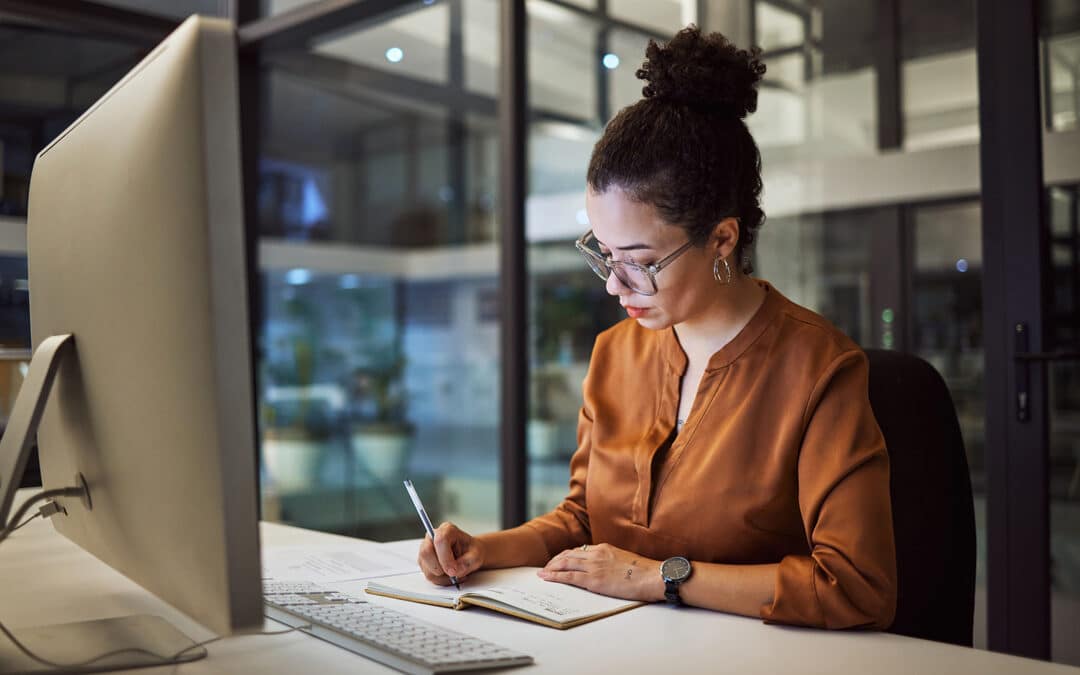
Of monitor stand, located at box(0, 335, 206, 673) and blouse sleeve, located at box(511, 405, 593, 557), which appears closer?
monitor stand, located at box(0, 335, 206, 673)

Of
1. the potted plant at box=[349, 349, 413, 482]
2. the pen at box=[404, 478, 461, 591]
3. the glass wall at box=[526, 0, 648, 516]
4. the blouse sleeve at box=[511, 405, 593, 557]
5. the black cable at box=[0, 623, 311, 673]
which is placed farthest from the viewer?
the potted plant at box=[349, 349, 413, 482]

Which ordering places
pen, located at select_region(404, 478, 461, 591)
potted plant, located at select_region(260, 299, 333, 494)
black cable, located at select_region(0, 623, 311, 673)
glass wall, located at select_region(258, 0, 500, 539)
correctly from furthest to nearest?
potted plant, located at select_region(260, 299, 333, 494), glass wall, located at select_region(258, 0, 500, 539), pen, located at select_region(404, 478, 461, 591), black cable, located at select_region(0, 623, 311, 673)

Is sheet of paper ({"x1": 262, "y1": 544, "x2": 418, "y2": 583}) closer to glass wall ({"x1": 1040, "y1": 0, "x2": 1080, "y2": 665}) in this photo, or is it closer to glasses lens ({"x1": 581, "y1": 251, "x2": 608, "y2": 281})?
glasses lens ({"x1": 581, "y1": 251, "x2": 608, "y2": 281})

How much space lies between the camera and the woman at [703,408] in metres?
1.22

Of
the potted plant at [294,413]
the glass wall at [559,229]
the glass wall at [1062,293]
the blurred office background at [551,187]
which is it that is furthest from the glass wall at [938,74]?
the potted plant at [294,413]

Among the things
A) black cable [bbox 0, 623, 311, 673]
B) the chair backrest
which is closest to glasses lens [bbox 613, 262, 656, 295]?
the chair backrest

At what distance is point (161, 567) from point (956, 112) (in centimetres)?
226

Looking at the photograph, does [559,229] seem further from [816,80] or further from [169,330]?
[169,330]

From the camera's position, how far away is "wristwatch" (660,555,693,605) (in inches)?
47.1

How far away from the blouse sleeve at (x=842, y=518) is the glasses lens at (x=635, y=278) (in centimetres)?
30

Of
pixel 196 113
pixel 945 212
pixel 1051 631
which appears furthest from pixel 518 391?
pixel 196 113

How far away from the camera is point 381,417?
20.9ft

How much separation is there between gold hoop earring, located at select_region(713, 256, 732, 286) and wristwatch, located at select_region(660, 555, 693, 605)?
460mm

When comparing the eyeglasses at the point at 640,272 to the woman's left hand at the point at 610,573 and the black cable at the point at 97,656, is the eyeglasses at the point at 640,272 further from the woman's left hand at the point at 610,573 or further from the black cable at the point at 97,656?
the black cable at the point at 97,656
